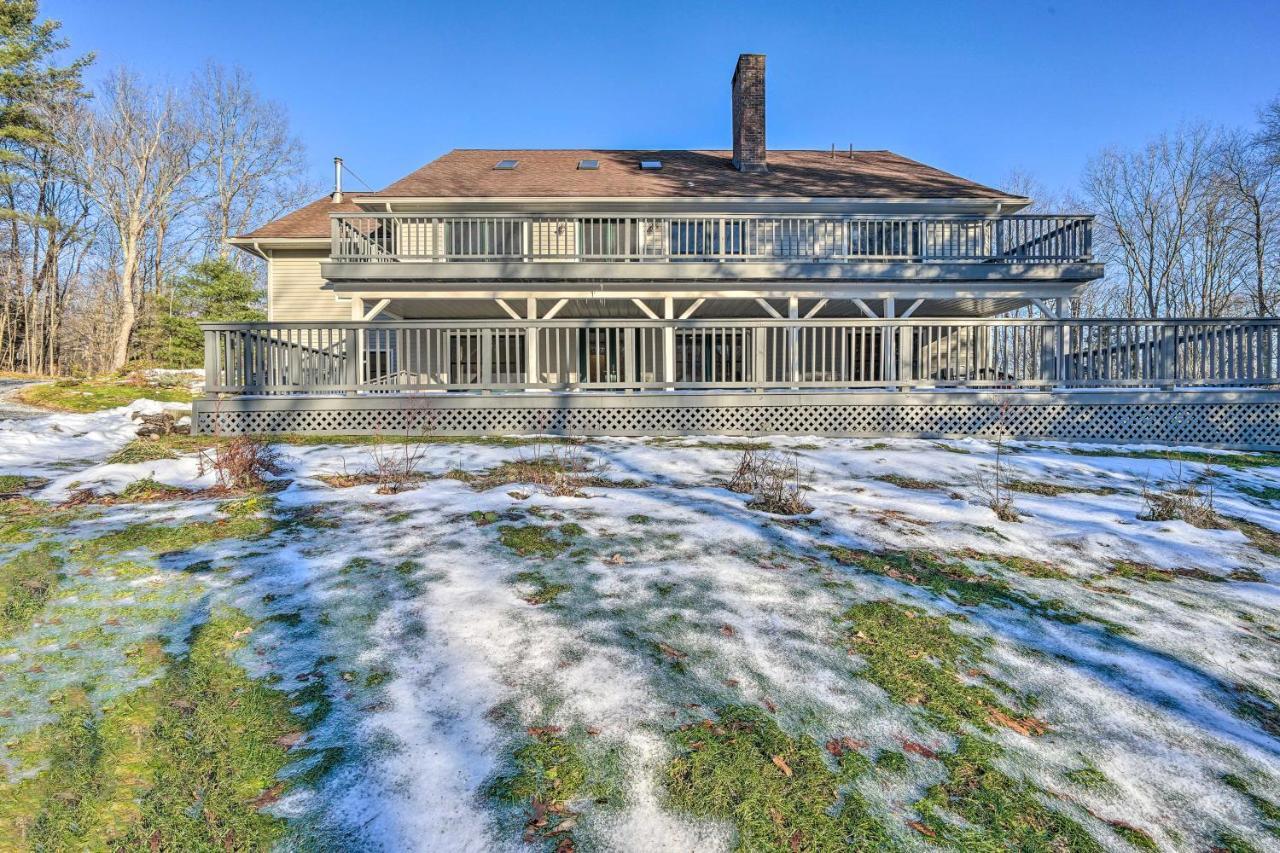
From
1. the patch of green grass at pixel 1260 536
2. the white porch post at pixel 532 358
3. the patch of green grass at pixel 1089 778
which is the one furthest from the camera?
the white porch post at pixel 532 358

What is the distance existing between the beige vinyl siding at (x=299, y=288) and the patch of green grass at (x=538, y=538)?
1505 cm

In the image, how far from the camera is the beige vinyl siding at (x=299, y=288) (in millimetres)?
16125

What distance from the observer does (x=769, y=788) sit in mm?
1638

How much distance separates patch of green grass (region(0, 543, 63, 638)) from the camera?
2.44 m

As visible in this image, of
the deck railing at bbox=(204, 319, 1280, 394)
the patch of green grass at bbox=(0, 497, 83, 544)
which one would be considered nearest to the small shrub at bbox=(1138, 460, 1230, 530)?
the deck railing at bbox=(204, 319, 1280, 394)

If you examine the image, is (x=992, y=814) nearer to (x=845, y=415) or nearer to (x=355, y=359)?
(x=845, y=415)

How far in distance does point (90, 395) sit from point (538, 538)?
1393 centimetres

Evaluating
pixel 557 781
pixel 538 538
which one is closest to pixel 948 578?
pixel 538 538

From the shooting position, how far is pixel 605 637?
7.91ft

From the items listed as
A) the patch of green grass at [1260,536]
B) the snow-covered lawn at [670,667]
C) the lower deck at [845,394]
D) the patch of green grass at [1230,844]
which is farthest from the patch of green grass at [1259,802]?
the lower deck at [845,394]

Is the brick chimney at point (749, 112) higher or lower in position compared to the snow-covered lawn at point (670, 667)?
higher

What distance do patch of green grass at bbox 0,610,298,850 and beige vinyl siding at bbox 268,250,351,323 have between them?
53.3ft

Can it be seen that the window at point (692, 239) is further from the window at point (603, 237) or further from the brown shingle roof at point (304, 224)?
the brown shingle roof at point (304, 224)

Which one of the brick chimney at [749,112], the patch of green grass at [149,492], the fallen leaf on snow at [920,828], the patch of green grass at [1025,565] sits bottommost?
the fallen leaf on snow at [920,828]
